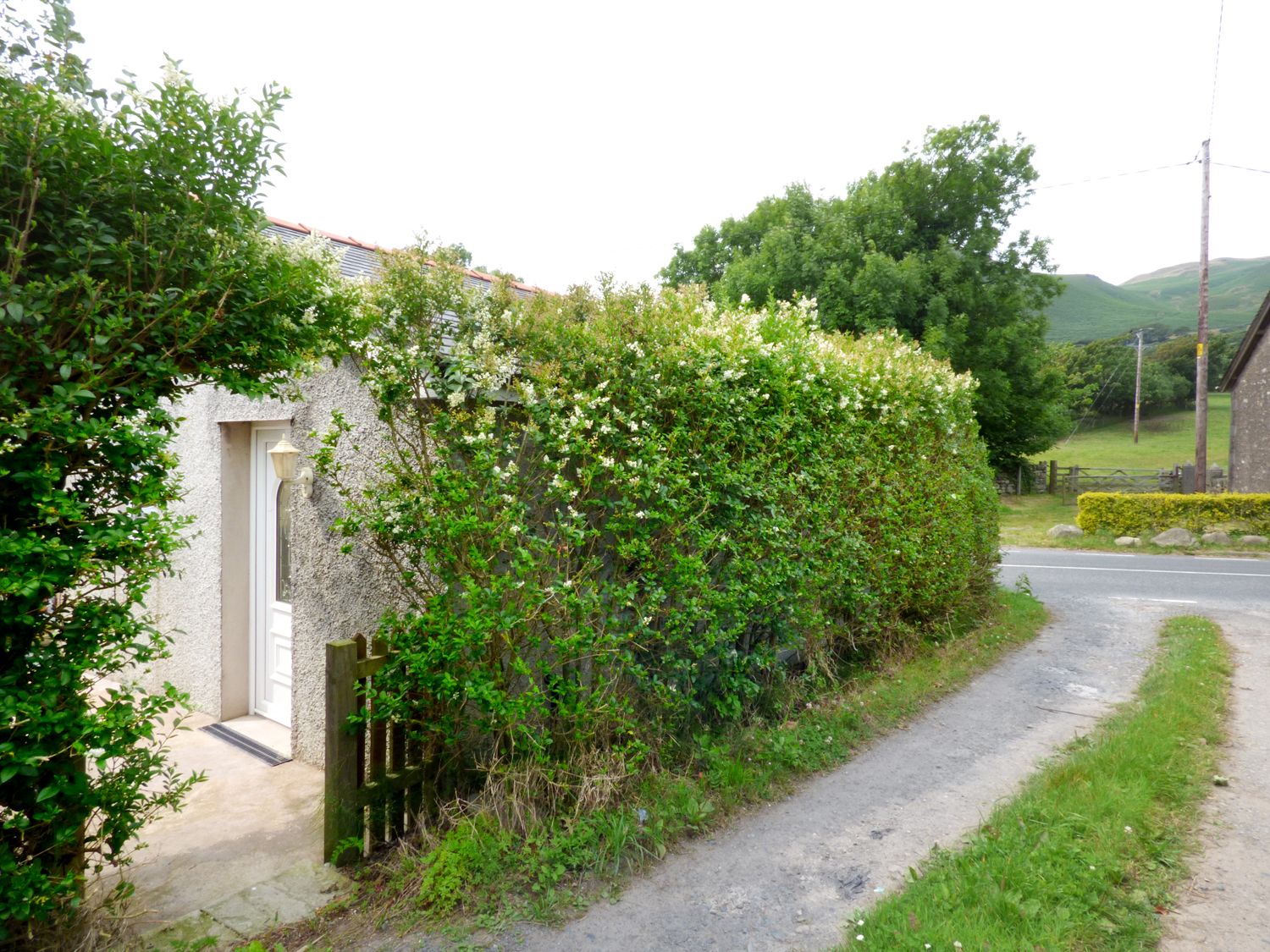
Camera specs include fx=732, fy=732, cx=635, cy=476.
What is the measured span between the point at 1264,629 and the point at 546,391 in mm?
9605

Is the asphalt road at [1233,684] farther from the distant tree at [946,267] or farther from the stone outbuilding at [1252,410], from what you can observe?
the stone outbuilding at [1252,410]

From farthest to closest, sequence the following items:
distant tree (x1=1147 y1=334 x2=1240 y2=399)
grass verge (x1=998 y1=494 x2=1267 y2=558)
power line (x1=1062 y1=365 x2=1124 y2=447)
→ power line (x1=1062 y1=365 x2=1124 y2=447) < distant tree (x1=1147 y1=334 x2=1240 y2=399) < grass verge (x1=998 y1=494 x2=1267 y2=558)

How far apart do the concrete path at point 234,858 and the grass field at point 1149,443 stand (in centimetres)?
4286

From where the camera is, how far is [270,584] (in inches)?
241

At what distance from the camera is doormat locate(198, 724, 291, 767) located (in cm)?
546

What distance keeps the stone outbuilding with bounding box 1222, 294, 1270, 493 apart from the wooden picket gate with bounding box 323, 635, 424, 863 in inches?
1037

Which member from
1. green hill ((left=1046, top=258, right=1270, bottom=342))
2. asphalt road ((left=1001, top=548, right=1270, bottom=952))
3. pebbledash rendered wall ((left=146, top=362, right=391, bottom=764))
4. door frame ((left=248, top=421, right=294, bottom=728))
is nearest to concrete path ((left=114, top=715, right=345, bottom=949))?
pebbledash rendered wall ((left=146, top=362, right=391, bottom=764))

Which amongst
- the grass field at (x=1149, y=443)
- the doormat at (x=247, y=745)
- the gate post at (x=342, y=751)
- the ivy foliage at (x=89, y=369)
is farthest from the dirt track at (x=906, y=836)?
the grass field at (x=1149, y=443)

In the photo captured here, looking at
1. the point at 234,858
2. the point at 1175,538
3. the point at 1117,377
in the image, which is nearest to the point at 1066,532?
the point at 1175,538

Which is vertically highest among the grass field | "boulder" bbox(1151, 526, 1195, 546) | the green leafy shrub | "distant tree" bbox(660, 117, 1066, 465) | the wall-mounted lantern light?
"distant tree" bbox(660, 117, 1066, 465)

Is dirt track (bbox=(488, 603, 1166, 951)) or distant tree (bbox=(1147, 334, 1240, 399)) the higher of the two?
distant tree (bbox=(1147, 334, 1240, 399))

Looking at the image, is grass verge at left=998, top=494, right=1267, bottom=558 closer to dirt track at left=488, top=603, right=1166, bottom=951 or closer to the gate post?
dirt track at left=488, top=603, right=1166, bottom=951

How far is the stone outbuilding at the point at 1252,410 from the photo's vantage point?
2188cm

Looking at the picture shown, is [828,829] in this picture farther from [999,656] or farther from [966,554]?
[966,554]
